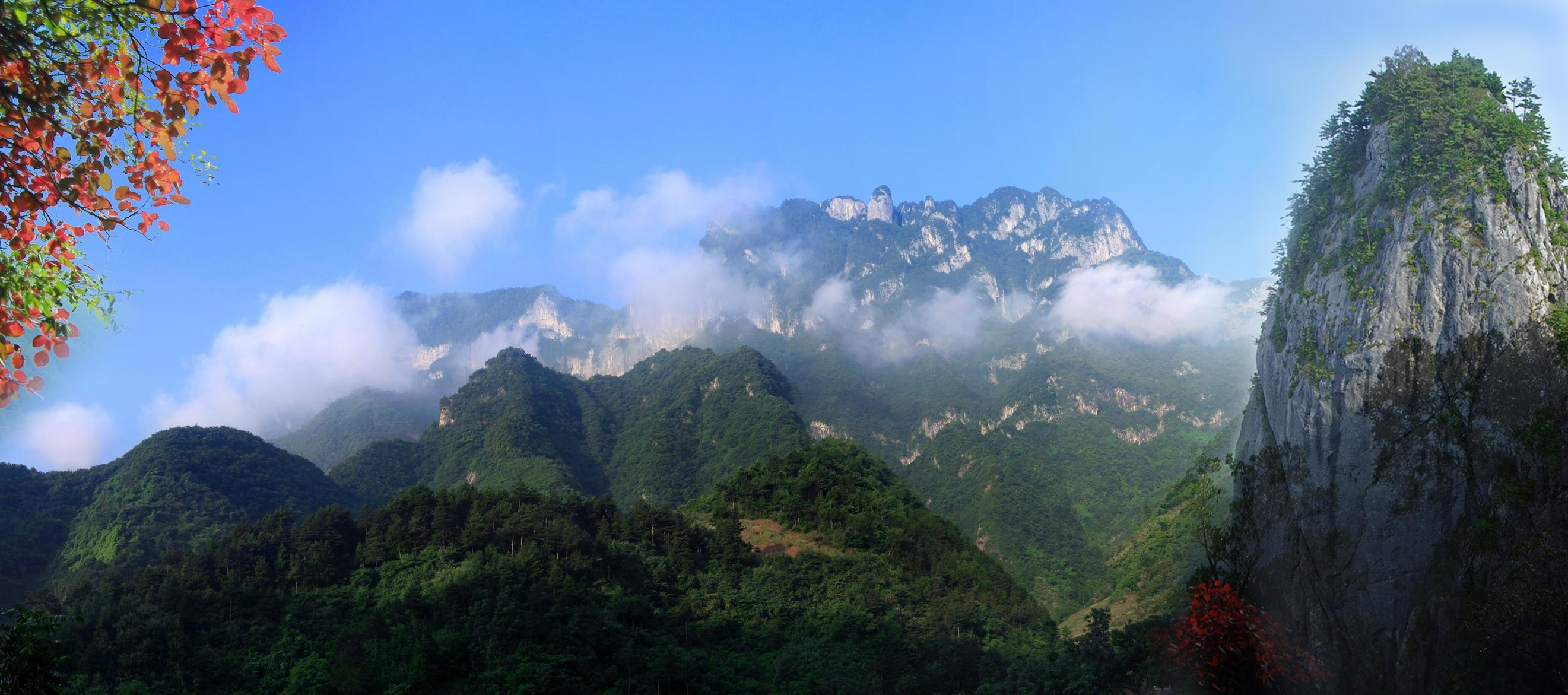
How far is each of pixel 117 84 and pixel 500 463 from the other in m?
93.4

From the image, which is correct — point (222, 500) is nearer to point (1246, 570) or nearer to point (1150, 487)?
point (1246, 570)

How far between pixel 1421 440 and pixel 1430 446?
30cm

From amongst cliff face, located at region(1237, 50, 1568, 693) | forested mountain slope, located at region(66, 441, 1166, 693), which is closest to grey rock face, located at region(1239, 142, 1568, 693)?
cliff face, located at region(1237, 50, 1568, 693)

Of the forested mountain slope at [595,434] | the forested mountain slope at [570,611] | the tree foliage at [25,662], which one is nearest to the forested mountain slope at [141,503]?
the forested mountain slope at [595,434]

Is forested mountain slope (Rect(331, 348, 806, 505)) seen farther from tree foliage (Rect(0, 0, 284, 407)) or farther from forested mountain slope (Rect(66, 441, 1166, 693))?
tree foliage (Rect(0, 0, 284, 407))

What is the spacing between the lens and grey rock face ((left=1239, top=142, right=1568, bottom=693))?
66.4 feet

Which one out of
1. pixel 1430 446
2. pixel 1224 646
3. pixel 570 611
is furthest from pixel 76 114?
pixel 570 611

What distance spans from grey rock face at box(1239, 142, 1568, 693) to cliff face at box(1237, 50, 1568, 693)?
4 centimetres

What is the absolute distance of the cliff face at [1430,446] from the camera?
63.5ft

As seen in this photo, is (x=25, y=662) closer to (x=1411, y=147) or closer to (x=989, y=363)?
(x=1411, y=147)

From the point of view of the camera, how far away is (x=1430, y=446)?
2228cm

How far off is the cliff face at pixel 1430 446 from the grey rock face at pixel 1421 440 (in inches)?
1.8

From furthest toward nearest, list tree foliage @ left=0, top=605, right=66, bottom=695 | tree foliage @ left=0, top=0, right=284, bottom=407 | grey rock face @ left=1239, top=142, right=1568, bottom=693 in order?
grey rock face @ left=1239, top=142, right=1568, bottom=693
tree foliage @ left=0, top=605, right=66, bottom=695
tree foliage @ left=0, top=0, right=284, bottom=407

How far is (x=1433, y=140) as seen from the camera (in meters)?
26.0
